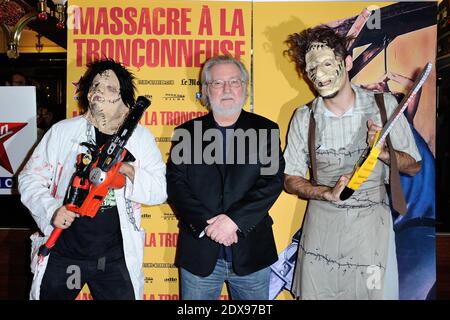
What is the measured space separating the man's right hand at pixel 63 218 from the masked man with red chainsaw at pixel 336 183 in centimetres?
140

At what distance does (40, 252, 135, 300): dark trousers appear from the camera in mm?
2742

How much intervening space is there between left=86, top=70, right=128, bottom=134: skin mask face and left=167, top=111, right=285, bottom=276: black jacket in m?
0.46

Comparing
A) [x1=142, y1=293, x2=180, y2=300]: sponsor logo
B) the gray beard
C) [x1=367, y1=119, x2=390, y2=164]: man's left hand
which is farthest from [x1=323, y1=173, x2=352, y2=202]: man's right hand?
[x1=142, y1=293, x2=180, y2=300]: sponsor logo

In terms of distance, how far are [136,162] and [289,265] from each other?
140 cm

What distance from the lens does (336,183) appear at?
9.48 ft

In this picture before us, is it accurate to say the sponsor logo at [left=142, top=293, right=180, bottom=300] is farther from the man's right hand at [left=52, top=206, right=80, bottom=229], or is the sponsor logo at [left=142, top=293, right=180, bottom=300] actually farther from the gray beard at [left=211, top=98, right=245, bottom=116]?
the gray beard at [left=211, top=98, right=245, bottom=116]

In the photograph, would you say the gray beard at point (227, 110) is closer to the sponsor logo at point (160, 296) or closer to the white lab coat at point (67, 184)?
the white lab coat at point (67, 184)

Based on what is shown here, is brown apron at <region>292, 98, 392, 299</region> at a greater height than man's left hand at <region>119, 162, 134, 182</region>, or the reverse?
man's left hand at <region>119, 162, 134, 182</region>

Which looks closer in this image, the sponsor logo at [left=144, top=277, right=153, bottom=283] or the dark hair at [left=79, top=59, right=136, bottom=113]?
the dark hair at [left=79, top=59, right=136, bottom=113]

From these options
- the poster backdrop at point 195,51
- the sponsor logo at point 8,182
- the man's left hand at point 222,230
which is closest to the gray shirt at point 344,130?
the poster backdrop at point 195,51

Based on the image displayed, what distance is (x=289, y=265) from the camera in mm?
3488

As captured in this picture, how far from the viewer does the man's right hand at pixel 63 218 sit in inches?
103
